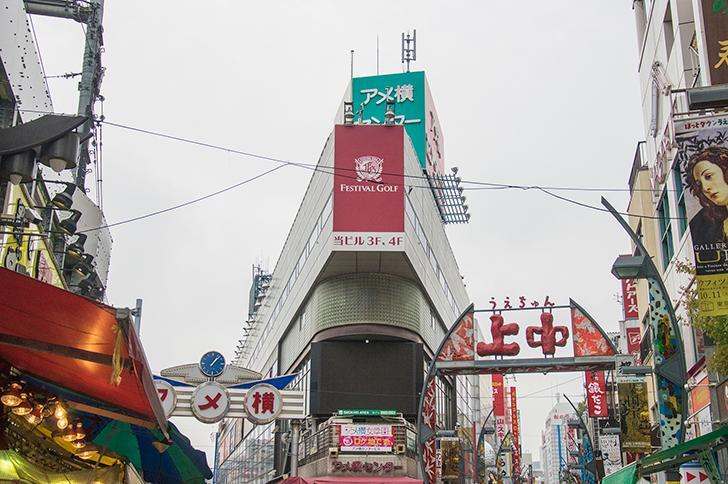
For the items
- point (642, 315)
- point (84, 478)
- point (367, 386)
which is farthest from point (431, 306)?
point (84, 478)

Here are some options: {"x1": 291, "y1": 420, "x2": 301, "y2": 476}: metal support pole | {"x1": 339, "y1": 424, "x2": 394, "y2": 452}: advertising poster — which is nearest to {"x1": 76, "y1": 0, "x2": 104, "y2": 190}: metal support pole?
{"x1": 291, "y1": 420, "x2": 301, "y2": 476}: metal support pole

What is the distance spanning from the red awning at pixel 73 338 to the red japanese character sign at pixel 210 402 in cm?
1442

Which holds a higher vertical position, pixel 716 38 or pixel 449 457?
pixel 716 38

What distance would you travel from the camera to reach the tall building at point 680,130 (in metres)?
13.9

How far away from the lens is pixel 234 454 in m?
68.3

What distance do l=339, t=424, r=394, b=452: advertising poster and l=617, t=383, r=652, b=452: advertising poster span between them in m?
10.5

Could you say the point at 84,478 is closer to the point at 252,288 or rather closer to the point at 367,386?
the point at 367,386

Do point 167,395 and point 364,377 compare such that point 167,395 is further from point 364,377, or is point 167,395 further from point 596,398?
point 596,398

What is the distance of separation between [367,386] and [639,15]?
18106 mm

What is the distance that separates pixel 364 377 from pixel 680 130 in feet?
76.6

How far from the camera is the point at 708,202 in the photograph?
12.9 meters

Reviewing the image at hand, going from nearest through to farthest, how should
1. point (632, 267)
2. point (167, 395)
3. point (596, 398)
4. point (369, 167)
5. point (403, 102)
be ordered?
1. point (632, 267)
2. point (167, 395)
3. point (369, 167)
4. point (596, 398)
5. point (403, 102)

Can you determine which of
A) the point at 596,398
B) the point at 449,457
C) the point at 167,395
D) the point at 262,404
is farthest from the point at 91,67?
the point at 596,398

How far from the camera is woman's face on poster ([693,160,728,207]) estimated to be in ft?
42.3
